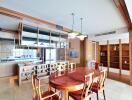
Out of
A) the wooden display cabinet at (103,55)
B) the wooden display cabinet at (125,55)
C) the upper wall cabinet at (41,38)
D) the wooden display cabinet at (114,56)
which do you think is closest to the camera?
the upper wall cabinet at (41,38)

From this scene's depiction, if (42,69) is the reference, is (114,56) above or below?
above

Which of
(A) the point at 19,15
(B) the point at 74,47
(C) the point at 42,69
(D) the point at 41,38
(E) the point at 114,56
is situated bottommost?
(C) the point at 42,69

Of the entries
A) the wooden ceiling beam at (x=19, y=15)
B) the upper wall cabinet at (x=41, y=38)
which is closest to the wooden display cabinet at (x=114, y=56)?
the upper wall cabinet at (x=41, y=38)

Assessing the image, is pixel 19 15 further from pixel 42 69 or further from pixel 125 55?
pixel 125 55

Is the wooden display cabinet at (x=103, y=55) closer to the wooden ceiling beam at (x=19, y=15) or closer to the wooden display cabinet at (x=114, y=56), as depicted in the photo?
the wooden display cabinet at (x=114, y=56)

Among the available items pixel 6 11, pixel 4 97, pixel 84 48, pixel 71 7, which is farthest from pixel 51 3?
pixel 84 48

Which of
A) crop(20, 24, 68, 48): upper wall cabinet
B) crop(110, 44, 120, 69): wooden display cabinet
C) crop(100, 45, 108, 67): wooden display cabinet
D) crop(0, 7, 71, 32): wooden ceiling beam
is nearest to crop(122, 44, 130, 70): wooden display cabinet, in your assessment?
crop(110, 44, 120, 69): wooden display cabinet

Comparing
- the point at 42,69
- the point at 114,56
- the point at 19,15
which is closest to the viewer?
the point at 19,15

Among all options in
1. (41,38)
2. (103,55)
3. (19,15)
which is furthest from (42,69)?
(103,55)

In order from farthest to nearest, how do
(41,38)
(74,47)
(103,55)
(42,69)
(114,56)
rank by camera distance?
(103,55) → (114,56) → (74,47) → (41,38) → (42,69)

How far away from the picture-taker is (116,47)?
7.46 meters

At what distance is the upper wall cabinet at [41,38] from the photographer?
190 inches

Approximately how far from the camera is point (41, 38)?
546 centimetres

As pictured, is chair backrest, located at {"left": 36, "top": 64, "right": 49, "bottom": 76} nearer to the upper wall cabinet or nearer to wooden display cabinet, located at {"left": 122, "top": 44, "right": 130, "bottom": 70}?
the upper wall cabinet
